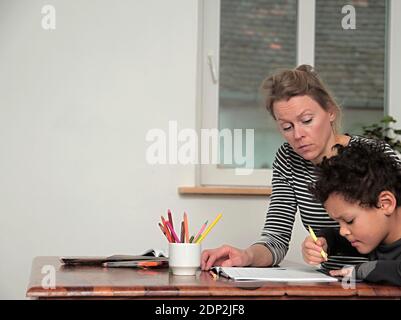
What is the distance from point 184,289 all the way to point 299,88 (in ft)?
2.69

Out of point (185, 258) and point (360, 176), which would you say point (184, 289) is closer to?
point (185, 258)

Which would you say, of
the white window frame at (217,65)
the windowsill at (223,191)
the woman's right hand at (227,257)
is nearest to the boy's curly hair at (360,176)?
the woman's right hand at (227,257)

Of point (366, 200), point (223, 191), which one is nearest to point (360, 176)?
point (366, 200)

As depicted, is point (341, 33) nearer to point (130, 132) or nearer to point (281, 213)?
point (130, 132)

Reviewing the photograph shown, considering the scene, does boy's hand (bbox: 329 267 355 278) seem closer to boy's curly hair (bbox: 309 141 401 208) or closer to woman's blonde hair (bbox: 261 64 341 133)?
boy's curly hair (bbox: 309 141 401 208)

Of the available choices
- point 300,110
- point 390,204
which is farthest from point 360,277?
point 300,110

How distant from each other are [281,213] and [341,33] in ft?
4.76

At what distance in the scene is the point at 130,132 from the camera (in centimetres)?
273

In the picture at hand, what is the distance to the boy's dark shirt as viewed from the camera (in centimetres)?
123

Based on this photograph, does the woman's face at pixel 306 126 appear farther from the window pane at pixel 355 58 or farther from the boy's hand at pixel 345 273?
the window pane at pixel 355 58

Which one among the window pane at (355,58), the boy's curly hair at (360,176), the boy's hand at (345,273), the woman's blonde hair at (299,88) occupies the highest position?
the window pane at (355,58)

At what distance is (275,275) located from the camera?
1.32 m

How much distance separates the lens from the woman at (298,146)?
1.76 m

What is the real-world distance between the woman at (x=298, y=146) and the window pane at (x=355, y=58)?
1.19 meters
